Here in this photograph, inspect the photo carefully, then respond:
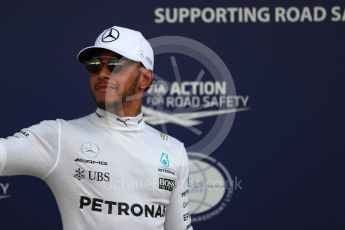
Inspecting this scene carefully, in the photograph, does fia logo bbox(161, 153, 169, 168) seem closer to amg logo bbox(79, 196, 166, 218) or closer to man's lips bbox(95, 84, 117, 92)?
amg logo bbox(79, 196, 166, 218)

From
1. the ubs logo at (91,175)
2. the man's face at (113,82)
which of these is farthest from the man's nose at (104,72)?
the ubs logo at (91,175)

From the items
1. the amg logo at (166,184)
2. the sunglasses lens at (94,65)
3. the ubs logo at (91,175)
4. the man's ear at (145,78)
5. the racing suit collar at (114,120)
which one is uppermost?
the sunglasses lens at (94,65)

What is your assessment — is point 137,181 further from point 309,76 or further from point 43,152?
point 309,76

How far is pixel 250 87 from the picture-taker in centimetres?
385

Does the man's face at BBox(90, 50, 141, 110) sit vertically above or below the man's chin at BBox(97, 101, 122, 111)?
above

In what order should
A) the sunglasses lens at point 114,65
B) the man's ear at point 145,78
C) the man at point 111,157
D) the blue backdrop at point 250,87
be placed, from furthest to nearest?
the blue backdrop at point 250,87
the man's ear at point 145,78
the sunglasses lens at point 114,65
the man at point 111,157

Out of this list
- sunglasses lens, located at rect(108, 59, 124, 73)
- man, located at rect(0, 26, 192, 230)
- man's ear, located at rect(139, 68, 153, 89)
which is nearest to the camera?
man, located at rect(0, 26, 192, 230)

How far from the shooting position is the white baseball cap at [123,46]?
2566mm

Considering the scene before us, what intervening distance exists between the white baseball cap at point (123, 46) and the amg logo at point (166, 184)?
15.9 inches

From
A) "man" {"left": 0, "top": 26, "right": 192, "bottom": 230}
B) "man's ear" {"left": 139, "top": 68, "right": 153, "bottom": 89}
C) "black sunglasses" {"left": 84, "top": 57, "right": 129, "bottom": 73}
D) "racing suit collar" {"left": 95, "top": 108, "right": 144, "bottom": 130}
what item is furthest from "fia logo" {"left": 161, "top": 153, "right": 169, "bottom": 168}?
"black sunglasses" {"left": 84, "top": 57, "right": 129, "bottom": 73}

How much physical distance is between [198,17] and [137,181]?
1531 mm

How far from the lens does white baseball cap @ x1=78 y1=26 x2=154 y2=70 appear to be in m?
2.57

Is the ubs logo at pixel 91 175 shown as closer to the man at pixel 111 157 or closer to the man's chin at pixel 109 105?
the man at pixel 111 157

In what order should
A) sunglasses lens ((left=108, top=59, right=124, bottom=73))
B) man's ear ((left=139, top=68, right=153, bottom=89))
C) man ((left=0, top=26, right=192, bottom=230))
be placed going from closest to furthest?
man ((left=0, top=26, right=192, bottom=230))
sunglasses lens ((left=108, top=59, right=124, bottom=73))
man's ear ((left=139, top=68, right=153, bottom=89))
